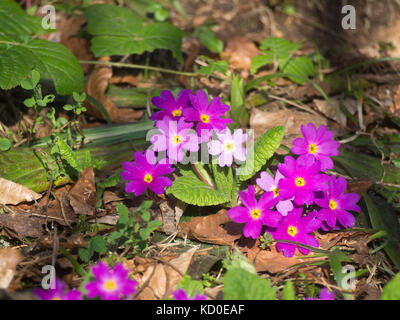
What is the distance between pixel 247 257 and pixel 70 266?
2.75 ft

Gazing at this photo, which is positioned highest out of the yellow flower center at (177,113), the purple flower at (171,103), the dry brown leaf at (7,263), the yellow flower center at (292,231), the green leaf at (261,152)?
the purple flower at (171,103)

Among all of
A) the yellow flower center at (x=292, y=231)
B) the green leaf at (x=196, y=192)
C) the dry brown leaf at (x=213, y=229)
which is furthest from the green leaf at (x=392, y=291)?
the green leaf at (x=196, y=192)

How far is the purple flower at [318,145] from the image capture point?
218 centimetres

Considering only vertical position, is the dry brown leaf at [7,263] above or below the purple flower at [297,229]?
below

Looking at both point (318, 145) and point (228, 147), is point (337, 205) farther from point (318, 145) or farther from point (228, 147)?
point (228, 147)

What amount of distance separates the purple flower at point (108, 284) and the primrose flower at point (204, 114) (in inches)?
31.1

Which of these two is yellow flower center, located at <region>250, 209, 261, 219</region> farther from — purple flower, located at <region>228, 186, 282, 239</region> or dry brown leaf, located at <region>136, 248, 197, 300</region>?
dry brown leaf, located at <region>136, 248, 197, 300</region>

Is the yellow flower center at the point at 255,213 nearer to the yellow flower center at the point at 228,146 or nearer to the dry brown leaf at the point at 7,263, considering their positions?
the yellow flower center at the point at 228,146

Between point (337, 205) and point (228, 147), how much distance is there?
2.10 feet

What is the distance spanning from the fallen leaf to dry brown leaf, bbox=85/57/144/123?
75cm

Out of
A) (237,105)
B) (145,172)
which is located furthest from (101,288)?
(237,105)

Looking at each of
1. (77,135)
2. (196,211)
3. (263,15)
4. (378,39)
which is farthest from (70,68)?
(378,39)

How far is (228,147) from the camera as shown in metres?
2.14
